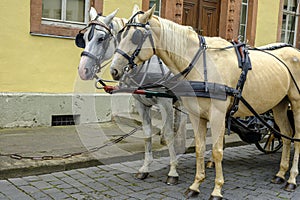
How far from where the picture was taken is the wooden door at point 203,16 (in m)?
9.53

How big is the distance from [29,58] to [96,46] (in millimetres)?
3278

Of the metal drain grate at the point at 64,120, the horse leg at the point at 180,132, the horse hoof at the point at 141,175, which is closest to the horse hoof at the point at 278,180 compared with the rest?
the horse leg at the point at 180,132

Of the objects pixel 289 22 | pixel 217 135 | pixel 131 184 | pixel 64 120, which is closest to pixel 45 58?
pixel 64 120

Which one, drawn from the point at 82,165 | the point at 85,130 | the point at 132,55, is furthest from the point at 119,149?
the point at 132,55

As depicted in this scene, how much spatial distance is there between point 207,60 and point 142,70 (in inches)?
36.0

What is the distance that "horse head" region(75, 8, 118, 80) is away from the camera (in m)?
4.23

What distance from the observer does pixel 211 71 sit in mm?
3918

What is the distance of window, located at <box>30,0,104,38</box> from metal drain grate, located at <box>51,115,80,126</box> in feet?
5.39

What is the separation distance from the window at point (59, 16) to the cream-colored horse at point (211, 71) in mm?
4015

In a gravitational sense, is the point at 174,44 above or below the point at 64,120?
above

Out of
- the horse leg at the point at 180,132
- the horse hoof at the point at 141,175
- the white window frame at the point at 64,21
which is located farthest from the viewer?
the white window frame at the point at 64,21

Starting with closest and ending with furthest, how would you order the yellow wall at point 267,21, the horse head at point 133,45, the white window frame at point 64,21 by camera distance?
1. the horse head at point 133,45
2. the white window frame at point 64,21
3. the yellow wall at point 267,21

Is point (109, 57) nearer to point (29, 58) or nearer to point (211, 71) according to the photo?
point (211, 71)

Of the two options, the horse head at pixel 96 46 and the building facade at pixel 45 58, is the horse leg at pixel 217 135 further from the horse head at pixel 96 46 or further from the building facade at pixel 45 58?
the building facade at pixel 45 58
